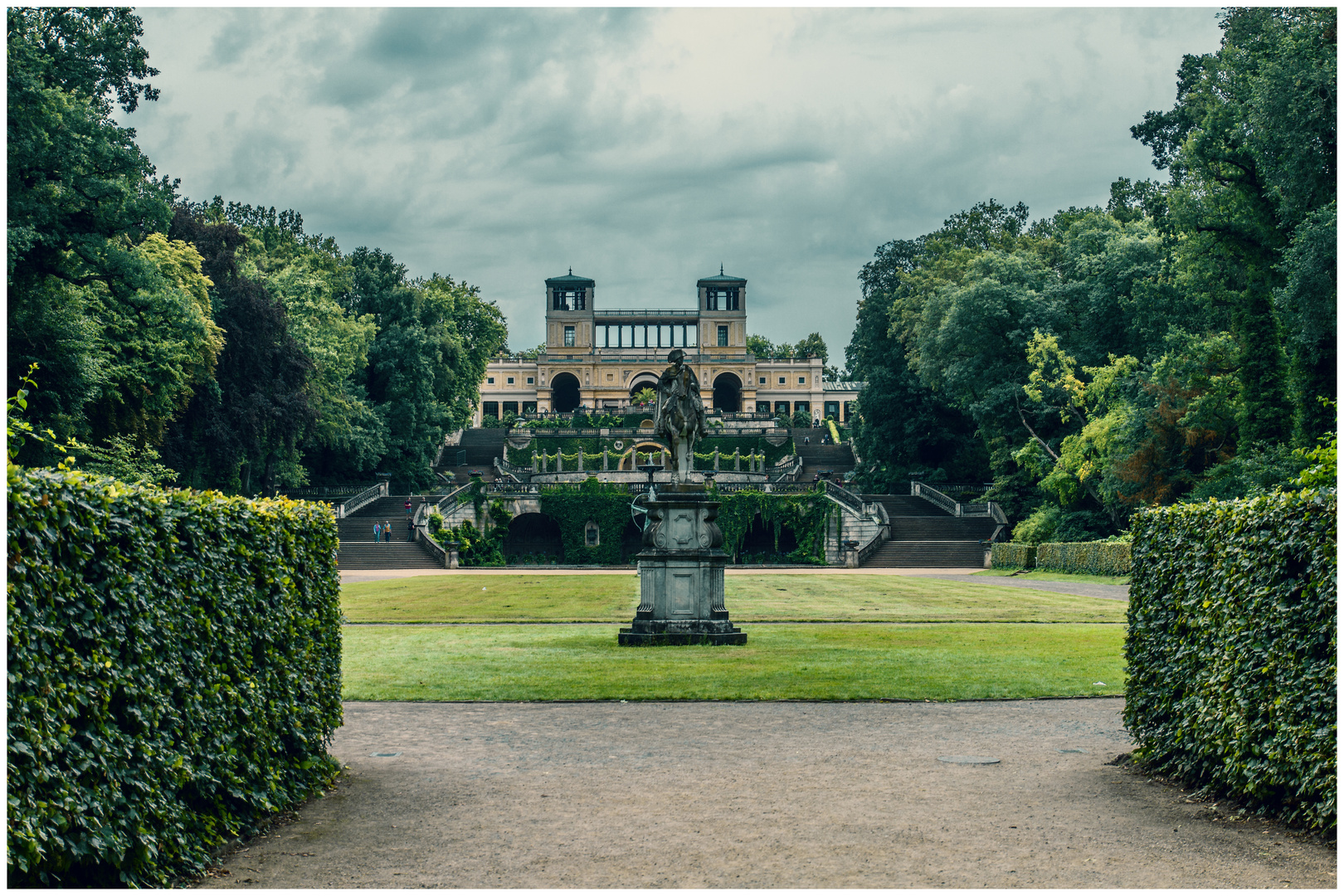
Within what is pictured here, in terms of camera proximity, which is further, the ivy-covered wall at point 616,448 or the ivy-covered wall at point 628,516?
the ivy-covered wall at point 616,448

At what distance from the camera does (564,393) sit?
354 ft

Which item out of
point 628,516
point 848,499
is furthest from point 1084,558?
point 628,516

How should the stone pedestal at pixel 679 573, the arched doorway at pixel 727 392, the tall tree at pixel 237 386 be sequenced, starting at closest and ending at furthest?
the stone pedestal at pixel 679 573 → the tall tree at pixel 237 386 → the arched doorway at pixel 727 392

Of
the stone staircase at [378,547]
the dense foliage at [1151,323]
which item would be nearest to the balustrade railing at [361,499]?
the stone staircase at [378,547]

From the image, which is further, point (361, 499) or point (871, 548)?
point (361, 499)

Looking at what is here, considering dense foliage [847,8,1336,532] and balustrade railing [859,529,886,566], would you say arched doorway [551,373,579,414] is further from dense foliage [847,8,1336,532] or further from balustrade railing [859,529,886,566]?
balustrade railing [859,529,886,566]

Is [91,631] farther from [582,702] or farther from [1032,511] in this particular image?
[1032,511]

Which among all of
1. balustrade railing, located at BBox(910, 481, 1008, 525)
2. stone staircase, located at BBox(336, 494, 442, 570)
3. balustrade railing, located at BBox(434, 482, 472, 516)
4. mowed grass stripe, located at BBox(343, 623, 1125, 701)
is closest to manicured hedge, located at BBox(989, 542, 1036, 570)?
balustrade railing, located at BBox(910, 481, 1008, 525)

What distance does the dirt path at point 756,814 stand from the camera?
5094 millimetres

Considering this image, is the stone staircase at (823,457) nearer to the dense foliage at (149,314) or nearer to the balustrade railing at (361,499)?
the balustrade railing at (361,499)

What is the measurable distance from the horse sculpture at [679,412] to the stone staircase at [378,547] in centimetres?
2633

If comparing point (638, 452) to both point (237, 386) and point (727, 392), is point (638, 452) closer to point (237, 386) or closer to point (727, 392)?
point (237, 386)

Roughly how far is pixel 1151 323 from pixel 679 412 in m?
29.7

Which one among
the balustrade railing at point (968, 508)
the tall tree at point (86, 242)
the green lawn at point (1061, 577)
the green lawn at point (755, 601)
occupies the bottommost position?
the green lawn at point (1061, 577)
